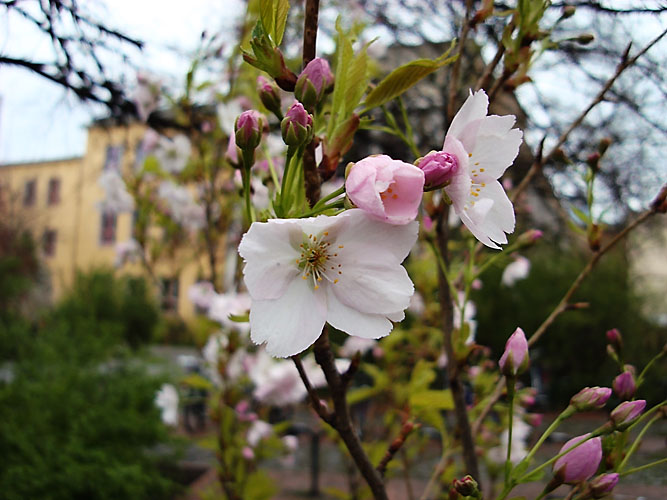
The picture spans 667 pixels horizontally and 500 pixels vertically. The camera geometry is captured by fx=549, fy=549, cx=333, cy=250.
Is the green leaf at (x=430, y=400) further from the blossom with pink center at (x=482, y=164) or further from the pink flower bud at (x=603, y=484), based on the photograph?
the blossom with pink center at (x=482, y=164)

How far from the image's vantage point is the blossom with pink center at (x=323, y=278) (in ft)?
1.60

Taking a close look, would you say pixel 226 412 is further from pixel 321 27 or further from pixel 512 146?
pixel 321 27

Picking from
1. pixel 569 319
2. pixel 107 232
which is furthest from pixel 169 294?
pixel 107 232

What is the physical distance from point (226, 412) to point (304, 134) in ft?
5.52

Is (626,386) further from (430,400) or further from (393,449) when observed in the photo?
(430,400)

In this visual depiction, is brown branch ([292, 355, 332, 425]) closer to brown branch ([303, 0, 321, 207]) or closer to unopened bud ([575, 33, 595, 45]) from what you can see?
brown branch ([303, 0, 321, 207])

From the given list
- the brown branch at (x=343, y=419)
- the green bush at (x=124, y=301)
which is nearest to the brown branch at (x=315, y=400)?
the brown branch at (x=343, y=419)

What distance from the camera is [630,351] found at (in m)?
6.19

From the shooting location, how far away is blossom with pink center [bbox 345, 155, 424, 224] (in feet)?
1.45

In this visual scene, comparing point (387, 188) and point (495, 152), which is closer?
point (387, 188)

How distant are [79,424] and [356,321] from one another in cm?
311

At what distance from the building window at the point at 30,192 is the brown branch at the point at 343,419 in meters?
22.4

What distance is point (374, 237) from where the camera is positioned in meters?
0.49

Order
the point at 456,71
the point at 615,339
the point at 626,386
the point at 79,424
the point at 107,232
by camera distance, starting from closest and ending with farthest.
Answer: the point at 626,386 → the point at 615,339 → the point at 456,71 → the point at 79,424 → the point at 107,232
